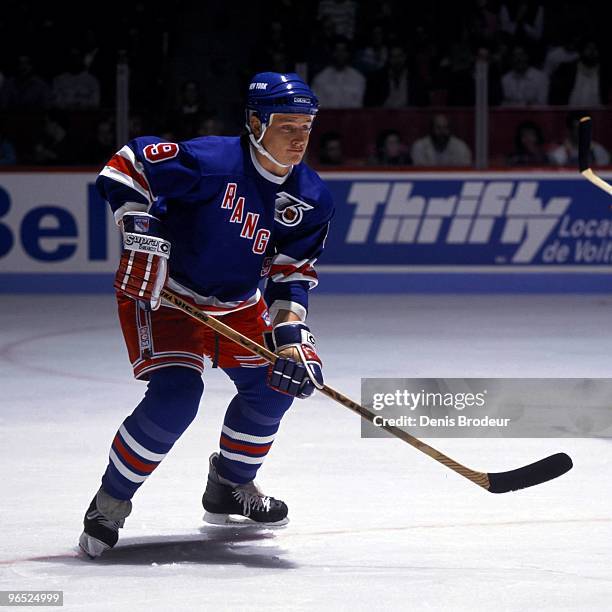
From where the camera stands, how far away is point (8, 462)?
4609 millimetres

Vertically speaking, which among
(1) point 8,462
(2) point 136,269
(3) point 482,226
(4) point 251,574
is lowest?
(3) point 482,226

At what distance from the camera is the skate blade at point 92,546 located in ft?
11.5

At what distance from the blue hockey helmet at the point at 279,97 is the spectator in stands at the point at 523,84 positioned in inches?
254

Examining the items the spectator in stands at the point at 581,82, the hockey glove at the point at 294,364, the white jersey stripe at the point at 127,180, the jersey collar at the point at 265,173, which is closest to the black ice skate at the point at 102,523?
the hockey glove at the point at 294,364

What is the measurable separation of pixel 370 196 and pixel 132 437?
636cm

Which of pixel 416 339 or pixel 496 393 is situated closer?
pixel 496 393

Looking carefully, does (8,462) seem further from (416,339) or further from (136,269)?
(416,339)

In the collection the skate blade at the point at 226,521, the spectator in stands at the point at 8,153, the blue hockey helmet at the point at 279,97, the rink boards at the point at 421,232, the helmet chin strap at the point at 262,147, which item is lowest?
the rink boards at the point at 421,232

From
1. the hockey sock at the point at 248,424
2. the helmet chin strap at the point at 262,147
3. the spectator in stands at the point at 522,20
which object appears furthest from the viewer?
the spectator in stands at the point at 522,20

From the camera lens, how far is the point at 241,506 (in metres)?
3.92

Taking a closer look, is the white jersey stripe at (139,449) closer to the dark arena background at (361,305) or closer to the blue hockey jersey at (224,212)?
the dark arena background at (361,305)

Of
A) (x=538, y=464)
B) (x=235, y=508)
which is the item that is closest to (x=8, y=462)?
(x=235, y=508)

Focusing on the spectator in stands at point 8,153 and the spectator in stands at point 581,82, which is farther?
the spectator in stands at point 581,82

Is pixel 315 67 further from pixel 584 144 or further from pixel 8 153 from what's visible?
pixel 584 144
